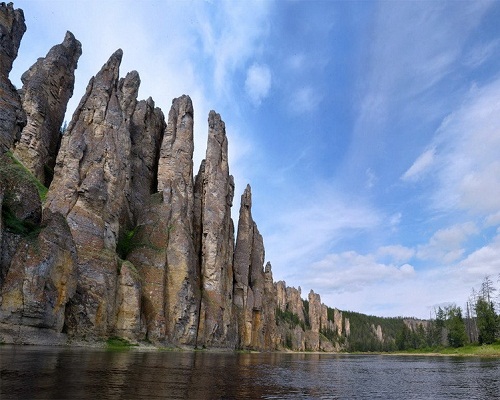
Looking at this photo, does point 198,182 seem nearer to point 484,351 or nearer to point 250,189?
point 250,189

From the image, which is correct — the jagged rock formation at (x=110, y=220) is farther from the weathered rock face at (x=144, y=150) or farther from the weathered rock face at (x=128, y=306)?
the weathered rock face at (x=144, y=150)

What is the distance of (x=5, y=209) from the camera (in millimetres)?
42281

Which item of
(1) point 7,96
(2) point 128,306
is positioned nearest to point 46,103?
(1) point 7,96

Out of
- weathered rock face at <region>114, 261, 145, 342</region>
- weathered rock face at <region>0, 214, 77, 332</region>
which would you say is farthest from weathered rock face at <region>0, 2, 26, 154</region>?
weathered rock face at <region>114, 261, 145, 342</region>

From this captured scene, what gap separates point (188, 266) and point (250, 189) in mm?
66327

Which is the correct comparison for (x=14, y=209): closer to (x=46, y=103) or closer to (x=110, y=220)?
(x=110, y=220)

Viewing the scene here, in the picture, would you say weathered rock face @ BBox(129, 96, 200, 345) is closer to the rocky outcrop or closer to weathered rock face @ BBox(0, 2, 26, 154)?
weathered rock face @ BBox(0, 2, 26, 154)

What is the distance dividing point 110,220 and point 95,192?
5462 millimetres

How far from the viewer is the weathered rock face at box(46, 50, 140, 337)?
2124 inches

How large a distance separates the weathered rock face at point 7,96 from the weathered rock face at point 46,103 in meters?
26.3

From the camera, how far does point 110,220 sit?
2574 inches

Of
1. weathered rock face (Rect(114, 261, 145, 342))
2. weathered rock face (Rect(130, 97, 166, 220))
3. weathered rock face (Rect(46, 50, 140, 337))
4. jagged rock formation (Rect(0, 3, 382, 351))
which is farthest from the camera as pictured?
weathered rock face (Rect(130, 97, 166, 220))

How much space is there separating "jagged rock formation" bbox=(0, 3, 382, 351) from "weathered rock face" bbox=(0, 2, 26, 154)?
151mm

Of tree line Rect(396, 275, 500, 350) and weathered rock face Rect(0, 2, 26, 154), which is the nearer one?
weathered rock face Rect(0, 2, 26, 154)
